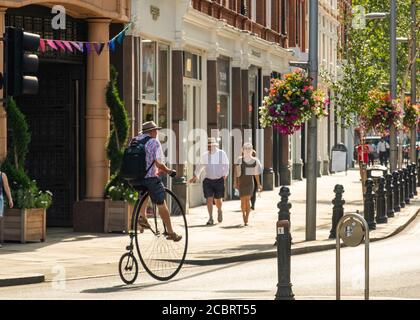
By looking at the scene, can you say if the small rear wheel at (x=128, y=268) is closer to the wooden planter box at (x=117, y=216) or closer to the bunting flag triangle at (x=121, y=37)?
the wooden planter box at (x=117, y=216)

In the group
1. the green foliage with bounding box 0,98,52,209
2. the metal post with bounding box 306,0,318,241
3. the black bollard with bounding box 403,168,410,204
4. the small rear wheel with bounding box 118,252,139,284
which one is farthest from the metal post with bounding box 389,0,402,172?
the small rear wheel with bounding box 118,252,139,284

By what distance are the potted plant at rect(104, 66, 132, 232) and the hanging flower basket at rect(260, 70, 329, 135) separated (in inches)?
118

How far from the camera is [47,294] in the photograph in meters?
15.0

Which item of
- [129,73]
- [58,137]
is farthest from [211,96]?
[58,137]

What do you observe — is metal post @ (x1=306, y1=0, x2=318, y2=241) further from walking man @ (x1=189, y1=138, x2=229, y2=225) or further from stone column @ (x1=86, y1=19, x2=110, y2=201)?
walking man @ (x1=189, y1=138, x2=229, y2=225)

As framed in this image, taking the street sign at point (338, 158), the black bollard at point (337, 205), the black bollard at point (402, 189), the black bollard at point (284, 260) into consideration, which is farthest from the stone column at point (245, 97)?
the black bollard at point (284, 260)

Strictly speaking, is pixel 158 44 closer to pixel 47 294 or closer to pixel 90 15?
pixel 90 15

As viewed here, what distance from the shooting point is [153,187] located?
1644cm

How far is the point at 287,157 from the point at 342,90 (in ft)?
34.1

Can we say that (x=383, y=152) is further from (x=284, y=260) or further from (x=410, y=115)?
(x=284, y=260)

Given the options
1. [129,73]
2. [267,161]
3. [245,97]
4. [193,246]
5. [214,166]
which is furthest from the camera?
[267,161]

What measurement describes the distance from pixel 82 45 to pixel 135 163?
26.6 ft

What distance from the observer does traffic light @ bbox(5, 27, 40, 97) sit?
A: 50.3ft
